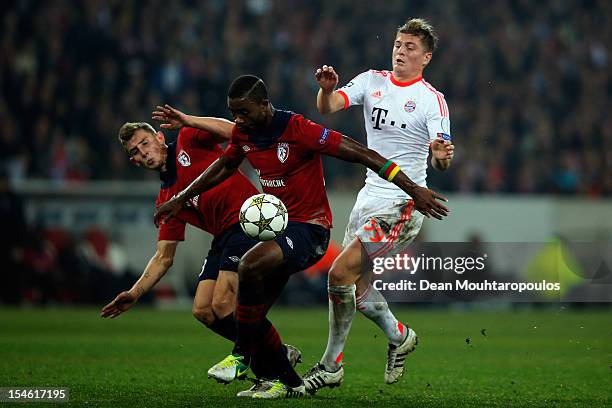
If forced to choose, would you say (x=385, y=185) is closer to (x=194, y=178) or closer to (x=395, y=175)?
(x=395, y=175)

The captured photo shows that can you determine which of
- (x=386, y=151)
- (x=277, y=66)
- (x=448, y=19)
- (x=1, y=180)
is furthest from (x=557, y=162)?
(x=386, y=151)

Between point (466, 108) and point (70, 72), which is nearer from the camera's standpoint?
point (70, 72)

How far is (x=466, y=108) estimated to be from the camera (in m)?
21.7

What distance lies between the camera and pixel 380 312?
317 inches

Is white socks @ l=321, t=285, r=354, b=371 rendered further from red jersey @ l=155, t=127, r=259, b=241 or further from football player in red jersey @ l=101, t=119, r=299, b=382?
red jersey @ l=155, t=127, r=259, b=241

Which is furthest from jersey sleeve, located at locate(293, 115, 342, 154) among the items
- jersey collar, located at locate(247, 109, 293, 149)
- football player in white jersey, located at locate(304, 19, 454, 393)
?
football player in white jersey, located at locate(304, 19, 454, 393)

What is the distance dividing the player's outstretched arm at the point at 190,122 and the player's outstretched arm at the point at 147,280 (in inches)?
39.6

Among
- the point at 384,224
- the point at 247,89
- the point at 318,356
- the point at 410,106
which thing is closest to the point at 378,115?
the point at 410,106

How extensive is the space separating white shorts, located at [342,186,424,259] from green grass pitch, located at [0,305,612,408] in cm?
98

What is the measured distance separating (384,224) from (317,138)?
4.10 ft

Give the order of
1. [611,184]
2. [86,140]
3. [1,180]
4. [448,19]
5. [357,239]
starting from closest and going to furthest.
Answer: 1. [357,239]
2. [1,180]
3. [86,140]
4. [611,184]
5. [448,19]

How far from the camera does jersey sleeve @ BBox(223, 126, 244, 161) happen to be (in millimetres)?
7199

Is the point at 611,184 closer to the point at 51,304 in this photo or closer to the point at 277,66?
the point at 277,66

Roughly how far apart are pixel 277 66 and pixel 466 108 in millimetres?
3970
